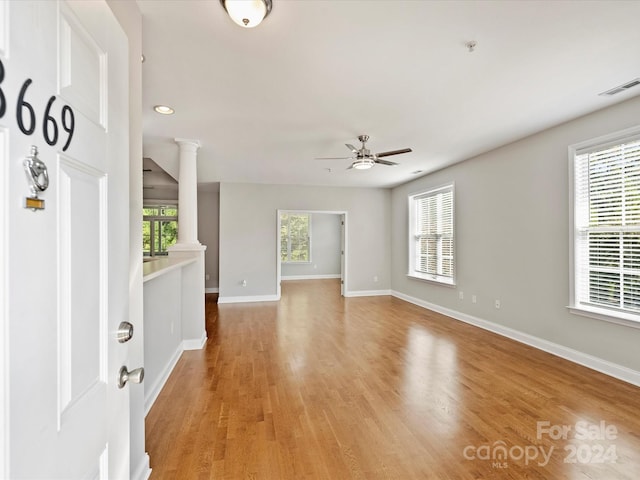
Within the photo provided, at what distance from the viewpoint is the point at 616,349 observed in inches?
116

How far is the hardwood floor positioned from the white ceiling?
256 cm

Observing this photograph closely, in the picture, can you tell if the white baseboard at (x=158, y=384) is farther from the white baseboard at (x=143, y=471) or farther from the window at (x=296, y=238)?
the window at (x=296, y=238)

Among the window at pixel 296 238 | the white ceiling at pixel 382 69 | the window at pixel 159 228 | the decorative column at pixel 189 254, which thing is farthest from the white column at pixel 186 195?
the window at pixel 296 238

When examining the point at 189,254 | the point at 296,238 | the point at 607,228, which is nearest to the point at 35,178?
the point at 189,254

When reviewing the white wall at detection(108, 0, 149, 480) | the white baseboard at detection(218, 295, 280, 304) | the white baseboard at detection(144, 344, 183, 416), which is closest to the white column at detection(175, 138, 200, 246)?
the white baseboard at detection(144, 344, 183, 416)

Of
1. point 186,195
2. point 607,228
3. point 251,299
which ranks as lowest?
point 251,299

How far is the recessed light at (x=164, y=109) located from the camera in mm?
2943

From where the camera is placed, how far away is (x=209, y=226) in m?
8.22

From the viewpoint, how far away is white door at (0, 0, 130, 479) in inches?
19.8

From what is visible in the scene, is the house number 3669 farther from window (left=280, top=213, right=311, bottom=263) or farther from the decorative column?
window (left=280, top=213, right=311, bottom=263)

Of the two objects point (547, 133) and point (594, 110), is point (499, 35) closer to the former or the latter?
point (594, 110)

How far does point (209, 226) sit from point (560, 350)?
7.48m

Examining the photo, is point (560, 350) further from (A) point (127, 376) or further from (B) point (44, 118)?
(B) point (44, 118)

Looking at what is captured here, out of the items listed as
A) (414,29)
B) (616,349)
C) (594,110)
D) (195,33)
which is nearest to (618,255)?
(616,349)
